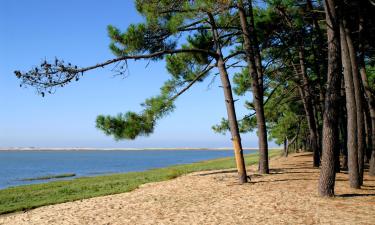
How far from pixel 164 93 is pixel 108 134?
2.73 m

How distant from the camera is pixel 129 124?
14.8 metres

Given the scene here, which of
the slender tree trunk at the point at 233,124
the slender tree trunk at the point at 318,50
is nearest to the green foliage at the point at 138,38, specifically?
the slender tree trunk at the point at 233,124

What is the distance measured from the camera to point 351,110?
11617mm

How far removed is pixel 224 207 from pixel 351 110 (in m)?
4.97

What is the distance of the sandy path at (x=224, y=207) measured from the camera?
8320 millimetres

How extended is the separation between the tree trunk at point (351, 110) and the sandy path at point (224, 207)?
0.61 metres

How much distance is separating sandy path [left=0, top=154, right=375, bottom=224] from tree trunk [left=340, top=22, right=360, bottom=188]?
61 cm

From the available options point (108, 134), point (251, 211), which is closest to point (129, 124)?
Answer: point (108, 134)

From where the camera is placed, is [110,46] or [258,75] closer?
[110,46]

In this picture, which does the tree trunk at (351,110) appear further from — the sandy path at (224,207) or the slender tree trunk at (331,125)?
the slender tree trunk at (331,125)

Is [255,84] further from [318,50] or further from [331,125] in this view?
[331,125]

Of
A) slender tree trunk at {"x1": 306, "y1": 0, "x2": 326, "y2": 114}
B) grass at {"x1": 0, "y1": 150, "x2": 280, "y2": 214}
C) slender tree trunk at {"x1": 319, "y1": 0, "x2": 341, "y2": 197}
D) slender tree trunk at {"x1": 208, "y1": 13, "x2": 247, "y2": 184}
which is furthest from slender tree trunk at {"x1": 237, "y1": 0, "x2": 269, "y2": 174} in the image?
slender tree trunk at {"x1": 319, "y1": 0, "x2": 341, "y2": 197}

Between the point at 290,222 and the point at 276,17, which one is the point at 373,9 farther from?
the point at 290,222

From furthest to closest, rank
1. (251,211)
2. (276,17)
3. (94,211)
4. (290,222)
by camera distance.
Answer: (276,17), (94,211), (251,211), (290,222)
